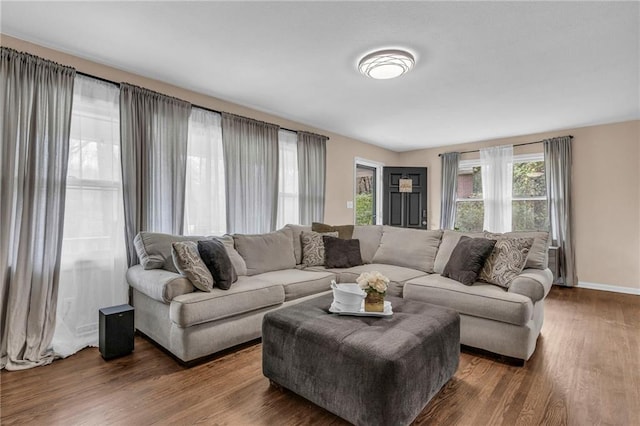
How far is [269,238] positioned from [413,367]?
237 centimetres

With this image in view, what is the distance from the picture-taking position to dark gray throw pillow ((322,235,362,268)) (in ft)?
12.2

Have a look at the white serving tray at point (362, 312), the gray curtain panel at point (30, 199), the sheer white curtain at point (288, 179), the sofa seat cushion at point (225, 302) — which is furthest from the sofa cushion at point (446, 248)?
the gray curtain panel at point (30, 199)

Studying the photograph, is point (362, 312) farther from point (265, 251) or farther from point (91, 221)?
point (91, 221)

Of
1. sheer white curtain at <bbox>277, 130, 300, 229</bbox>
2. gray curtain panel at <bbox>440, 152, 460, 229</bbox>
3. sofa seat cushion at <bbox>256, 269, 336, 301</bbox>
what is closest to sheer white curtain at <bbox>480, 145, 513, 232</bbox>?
gray curtain panel at <bbox>440, 152, 460, 229</bbox>

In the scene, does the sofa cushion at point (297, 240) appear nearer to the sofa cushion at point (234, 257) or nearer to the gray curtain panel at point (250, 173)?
the gray curtain panel at point (250, 173)

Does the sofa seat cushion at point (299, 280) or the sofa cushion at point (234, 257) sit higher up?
the sofa cushion at point (234, 257)

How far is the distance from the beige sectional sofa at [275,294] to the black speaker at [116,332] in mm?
178

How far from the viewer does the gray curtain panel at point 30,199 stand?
7.77ft

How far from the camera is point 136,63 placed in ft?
9.57

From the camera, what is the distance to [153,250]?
9.27 feet

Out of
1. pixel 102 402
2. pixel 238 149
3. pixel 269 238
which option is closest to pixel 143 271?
pixel 102 402

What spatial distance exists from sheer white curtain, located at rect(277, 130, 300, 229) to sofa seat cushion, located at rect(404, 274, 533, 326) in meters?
2.21

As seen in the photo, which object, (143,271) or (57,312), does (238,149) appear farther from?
(57,312)

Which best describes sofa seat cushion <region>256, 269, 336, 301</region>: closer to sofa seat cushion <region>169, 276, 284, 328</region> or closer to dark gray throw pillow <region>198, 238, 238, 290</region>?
sofa seat cushion <region>169, 276, 284, 328</region>
